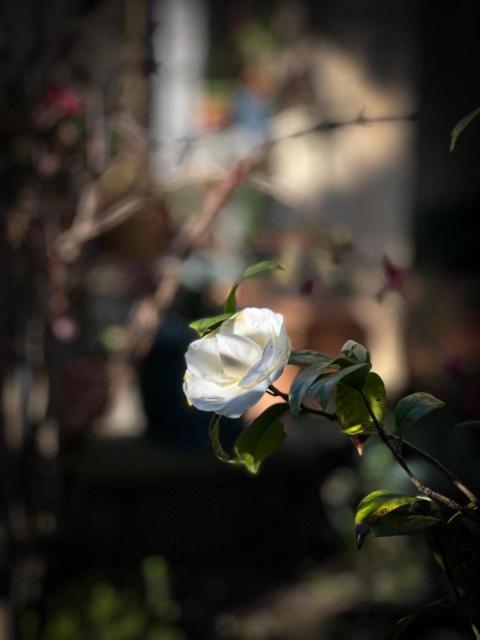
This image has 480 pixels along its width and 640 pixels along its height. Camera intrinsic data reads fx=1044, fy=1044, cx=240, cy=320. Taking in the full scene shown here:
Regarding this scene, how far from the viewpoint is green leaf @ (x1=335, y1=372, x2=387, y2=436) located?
0.93 meters

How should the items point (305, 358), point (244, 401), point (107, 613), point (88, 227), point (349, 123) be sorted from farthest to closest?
point (107, 613)
point (88, 227)
point (349, 123)
point (305, 358)
point (244, 401)

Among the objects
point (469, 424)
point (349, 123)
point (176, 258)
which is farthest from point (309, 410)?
point (176, 258)

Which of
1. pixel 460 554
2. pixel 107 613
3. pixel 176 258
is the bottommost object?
pixel 107 613

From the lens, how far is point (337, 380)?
0.84 metres

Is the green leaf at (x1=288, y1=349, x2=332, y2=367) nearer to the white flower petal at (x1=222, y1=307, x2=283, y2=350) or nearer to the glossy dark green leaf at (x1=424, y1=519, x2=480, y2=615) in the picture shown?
the white flower petal at (x1=222, y1=307, x2=283, y2=350)

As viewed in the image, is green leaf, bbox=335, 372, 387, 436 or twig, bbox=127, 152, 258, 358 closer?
green leaf, bbox=335, 372, 387, 436

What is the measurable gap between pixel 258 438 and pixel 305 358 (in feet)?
0.30

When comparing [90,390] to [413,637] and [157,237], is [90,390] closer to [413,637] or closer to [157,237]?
[413,637]

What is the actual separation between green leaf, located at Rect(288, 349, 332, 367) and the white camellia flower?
0.04 metres

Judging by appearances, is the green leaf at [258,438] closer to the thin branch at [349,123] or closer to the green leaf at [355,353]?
the green leaf at [355,353]

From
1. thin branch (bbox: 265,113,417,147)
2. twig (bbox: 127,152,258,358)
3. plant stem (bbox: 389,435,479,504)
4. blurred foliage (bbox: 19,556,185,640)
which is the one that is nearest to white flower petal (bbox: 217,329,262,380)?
plant stem (bbox: 389,435,479,504)

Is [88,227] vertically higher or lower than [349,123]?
lower

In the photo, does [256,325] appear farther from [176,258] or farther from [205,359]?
[176,258]

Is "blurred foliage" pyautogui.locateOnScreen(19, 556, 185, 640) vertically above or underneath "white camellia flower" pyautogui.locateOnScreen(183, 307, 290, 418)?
underneath
